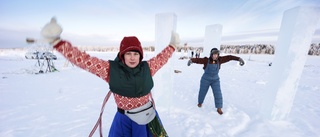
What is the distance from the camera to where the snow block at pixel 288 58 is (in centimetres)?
265

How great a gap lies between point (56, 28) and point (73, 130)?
2.44 meters

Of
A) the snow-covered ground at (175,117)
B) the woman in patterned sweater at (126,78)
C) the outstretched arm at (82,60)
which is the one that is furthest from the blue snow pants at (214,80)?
the outstretched arm at (82,60)

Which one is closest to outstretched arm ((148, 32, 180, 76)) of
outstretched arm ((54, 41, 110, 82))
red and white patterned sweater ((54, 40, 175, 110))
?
red and white patterned sweater ((54, 40, 175, 110))

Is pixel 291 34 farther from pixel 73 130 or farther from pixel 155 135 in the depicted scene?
pixel 73 130

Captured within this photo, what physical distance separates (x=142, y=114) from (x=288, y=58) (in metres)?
3.05

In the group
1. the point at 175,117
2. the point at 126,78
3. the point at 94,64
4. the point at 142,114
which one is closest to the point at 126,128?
the point at 142,114

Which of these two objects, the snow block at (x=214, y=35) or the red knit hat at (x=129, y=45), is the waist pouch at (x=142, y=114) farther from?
the snow block at (x=214, y=35)

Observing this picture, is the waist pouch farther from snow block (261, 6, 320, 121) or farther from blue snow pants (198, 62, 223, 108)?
snow block (261, 6, 320, 121)

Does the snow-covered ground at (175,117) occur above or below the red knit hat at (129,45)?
below

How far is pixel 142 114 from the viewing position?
158 cm

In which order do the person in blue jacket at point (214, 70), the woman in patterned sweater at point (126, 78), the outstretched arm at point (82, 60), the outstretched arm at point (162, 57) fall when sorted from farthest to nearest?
the person in blue jacket at point (214, 70), the outstretched arm at point (162, 57), the woman in patterned sweater at point (126, 78), the outstretched arm at point (82, 60)

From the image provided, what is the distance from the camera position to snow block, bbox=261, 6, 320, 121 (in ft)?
8.70

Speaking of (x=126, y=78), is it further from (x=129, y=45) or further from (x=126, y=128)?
(x=126, y=128)

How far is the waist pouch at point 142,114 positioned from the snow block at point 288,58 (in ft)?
9.61
